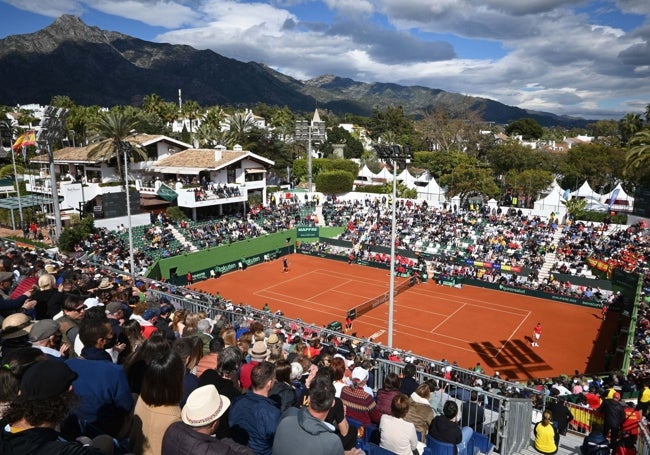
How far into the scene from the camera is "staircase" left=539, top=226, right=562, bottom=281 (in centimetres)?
3574

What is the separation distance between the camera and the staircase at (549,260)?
1407 inches

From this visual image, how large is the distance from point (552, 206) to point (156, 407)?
46746 millimetres

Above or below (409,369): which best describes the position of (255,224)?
below

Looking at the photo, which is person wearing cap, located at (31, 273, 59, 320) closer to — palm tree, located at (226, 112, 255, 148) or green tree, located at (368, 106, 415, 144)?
palm tree, located at (226, 112, 255, 148)

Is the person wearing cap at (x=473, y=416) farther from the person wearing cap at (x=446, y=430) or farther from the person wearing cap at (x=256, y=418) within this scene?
the person wearing cap at (x=256, y=418)

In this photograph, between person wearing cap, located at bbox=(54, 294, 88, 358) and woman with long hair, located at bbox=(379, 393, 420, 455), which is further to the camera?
person wearing cap, located at bbox=(54, 294, 88, 358)

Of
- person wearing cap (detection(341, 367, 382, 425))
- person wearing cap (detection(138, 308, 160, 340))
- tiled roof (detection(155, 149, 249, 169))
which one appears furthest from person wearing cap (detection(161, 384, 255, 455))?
tiled roof (detection(155, 149, 249, 169))

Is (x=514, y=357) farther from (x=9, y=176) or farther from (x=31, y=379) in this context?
(x=9, y=176)

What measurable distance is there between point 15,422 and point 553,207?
4776cm

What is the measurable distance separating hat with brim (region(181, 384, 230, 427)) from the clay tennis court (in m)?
22.2

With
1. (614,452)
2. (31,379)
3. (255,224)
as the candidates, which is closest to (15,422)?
(31,379)

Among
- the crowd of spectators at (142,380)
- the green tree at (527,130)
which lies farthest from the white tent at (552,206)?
the green tree at (527,130)

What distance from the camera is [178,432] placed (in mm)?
3447

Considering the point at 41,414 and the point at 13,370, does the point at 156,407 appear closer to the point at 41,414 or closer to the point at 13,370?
→ the point at 41,414
